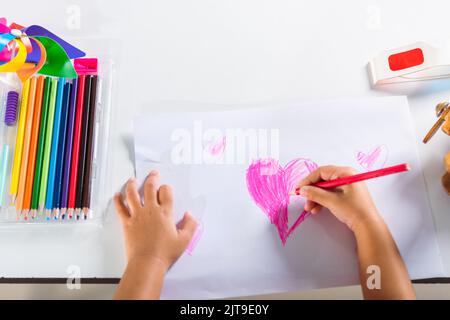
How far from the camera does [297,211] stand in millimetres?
558

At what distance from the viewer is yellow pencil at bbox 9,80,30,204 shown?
55 centimetres

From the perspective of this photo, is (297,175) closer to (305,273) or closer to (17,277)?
(305,273)

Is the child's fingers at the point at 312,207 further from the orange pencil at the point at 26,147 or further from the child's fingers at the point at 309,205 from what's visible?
the orange pencil at the point at 26,147

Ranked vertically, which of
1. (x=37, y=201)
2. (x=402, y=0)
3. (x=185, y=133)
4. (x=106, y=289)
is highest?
(x=402, y=0)

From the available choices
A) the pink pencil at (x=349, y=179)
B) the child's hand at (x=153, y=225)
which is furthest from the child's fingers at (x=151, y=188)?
the pink pencil at (x=349, y=179)

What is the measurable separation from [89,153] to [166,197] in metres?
0.13

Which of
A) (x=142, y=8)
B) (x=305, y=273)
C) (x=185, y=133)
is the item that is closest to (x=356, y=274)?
(x=305, y=273)

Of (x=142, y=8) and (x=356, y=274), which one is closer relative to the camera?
(x=356, y=274)

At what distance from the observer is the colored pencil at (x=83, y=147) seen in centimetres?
54

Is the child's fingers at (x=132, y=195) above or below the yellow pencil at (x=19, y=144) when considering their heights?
below

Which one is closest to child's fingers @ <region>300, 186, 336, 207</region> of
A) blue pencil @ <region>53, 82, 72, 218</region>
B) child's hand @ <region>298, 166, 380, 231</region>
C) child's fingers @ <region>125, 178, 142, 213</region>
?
child's hand @ <region>298, 166, 380, 231</region>

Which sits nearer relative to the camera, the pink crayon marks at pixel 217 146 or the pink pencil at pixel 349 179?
the pink pencil at pixel 349 179

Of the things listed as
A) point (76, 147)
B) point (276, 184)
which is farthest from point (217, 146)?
point (76, 147)

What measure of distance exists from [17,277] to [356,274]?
471 mm
